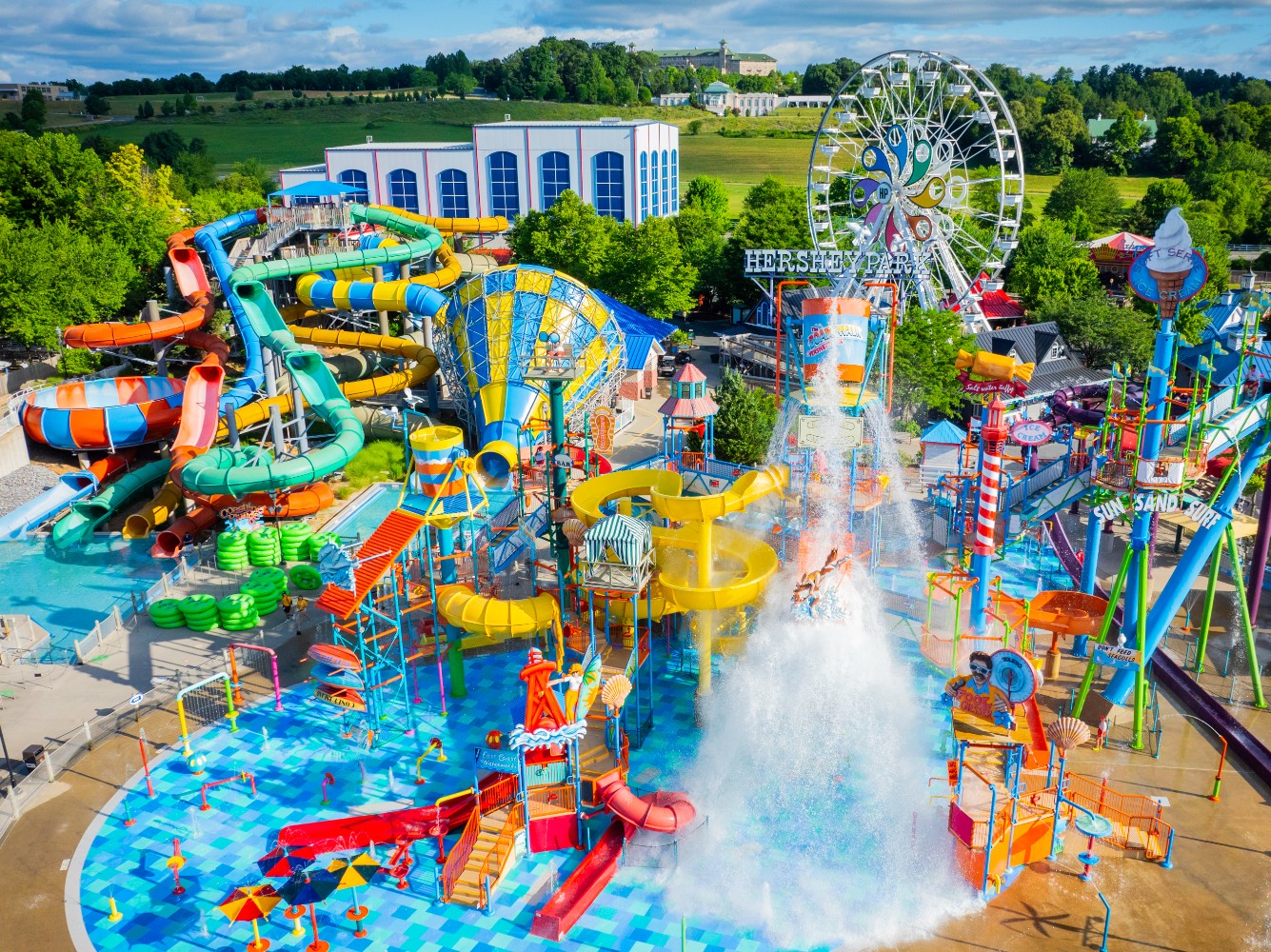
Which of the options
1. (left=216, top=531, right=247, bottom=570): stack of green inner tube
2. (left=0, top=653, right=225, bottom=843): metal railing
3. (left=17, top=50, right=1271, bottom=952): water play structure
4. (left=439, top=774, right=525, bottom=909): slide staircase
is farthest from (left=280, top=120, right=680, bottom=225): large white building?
(left=439, top=774, right=525, bottom=909): slide staircase

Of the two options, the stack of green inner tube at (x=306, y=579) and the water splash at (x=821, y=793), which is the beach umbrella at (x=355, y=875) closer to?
the water splash at (x=821, y=793)

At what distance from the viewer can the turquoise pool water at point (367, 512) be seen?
37.6m

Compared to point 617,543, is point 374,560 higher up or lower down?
lower down

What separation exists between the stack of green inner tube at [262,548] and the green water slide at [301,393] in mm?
1503

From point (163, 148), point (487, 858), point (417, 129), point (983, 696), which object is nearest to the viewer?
point (487, 858)

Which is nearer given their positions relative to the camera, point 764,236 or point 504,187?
→ point 764,236

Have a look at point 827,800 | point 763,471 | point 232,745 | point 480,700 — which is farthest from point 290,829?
point 763,471

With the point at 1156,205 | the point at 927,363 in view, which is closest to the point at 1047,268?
the point at 927,363

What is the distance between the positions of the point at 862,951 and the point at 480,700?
1211 centimetres

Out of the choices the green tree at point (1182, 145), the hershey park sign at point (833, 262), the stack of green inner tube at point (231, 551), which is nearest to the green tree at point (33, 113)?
the hershey park sign at point (833, 262)

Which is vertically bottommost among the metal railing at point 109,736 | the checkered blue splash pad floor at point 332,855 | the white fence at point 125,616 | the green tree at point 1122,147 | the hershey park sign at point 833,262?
the checkered blue splash pad floor at point 332,855

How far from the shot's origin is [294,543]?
3512cm

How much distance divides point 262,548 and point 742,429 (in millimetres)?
18606

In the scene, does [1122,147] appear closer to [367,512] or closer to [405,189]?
[405,189]
